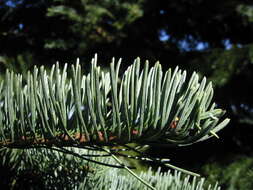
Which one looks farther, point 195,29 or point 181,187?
point 195,29

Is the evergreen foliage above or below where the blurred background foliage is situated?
below

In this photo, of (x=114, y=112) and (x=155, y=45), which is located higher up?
(x=155, y=45)

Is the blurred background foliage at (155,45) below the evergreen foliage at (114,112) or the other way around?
the other way around

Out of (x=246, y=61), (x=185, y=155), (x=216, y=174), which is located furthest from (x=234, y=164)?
(x=246, y=61)

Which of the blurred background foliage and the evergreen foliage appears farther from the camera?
the blurred background foliage

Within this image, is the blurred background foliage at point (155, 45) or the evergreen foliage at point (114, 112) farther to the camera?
the blurred background foliage at point (155, 45)

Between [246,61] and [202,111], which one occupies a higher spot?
[246,61]

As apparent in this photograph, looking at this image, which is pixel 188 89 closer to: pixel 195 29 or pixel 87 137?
pixel 87 137

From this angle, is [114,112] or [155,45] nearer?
[114,112]
